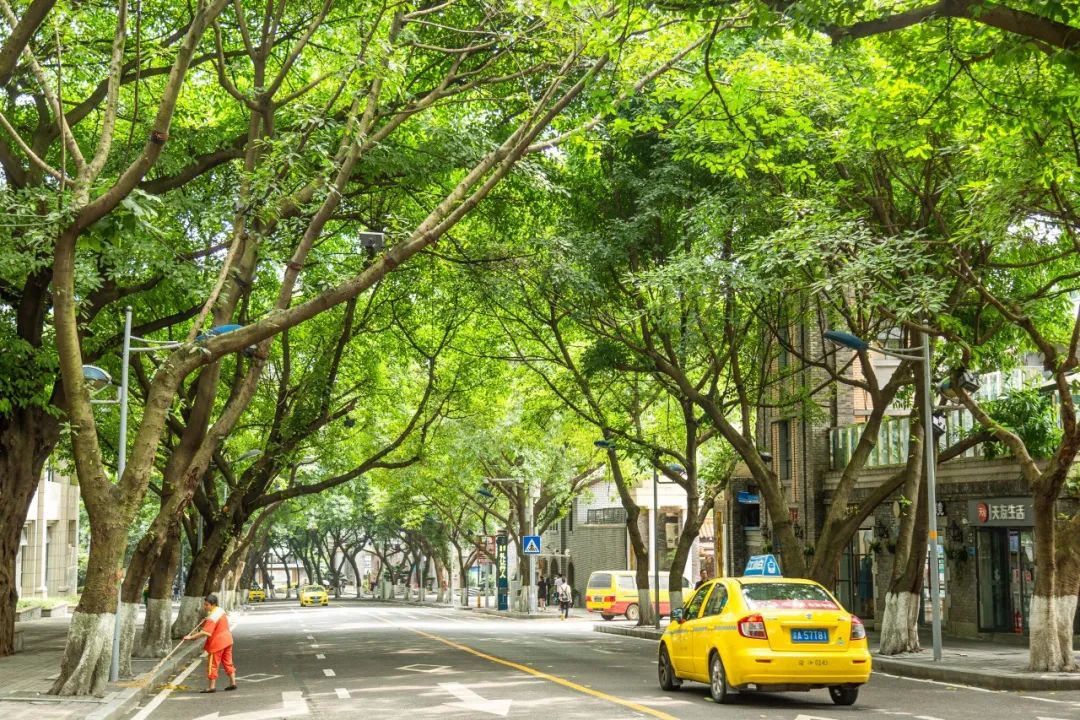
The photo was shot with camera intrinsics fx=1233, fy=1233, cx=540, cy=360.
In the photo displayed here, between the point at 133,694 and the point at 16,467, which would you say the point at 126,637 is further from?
the point at 16,467

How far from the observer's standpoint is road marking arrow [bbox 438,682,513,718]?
13375 mm

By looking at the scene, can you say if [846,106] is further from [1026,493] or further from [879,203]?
[1026,493]

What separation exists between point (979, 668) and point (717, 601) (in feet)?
21.6

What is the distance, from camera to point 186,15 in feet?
63.7

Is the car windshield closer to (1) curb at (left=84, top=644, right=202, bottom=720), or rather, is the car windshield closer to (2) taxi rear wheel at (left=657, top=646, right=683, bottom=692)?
(1) curb at (left=84, top=644, right=202, bottom=720)

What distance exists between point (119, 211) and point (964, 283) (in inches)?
550

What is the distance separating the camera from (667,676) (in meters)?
16.0

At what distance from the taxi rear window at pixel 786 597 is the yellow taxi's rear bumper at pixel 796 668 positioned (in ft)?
1.81

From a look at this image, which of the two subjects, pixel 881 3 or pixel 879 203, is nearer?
pixel 881 3

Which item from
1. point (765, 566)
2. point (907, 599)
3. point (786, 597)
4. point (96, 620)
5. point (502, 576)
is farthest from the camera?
point (502, 576)

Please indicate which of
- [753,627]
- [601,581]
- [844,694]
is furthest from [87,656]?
[601,581]

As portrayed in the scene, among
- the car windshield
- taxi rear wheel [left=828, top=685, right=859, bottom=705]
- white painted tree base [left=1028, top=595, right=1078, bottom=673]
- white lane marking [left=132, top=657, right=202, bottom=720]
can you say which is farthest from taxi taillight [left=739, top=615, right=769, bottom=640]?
the car windshield

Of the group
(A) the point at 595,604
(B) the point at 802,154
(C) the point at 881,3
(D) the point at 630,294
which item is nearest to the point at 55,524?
(A) the point at 595,604

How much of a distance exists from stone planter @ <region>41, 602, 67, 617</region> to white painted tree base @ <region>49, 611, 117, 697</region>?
35.5 meters
